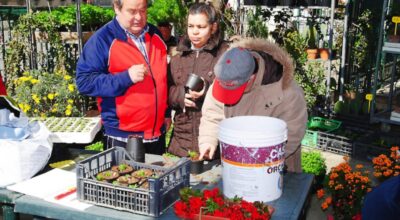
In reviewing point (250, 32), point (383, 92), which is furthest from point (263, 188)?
point (383, 92)

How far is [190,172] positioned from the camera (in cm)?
247

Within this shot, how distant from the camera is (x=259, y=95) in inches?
94.0

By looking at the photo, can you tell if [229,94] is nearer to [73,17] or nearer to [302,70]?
[302,70]

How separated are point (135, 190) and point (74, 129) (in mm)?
1703

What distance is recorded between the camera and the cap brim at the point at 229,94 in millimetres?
2219

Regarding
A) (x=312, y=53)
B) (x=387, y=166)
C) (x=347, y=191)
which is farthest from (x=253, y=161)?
(x=312, y=53)

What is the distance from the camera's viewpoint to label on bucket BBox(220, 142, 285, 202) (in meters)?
2.01

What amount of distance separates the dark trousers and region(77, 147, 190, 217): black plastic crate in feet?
1.94

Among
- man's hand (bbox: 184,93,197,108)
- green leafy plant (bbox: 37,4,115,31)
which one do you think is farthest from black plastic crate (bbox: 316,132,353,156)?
green leafy plant (bbox: 37,4,115,31)

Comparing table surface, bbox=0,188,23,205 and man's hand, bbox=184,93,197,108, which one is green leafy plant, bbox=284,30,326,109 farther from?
table surface, bbox=0,188,23,205

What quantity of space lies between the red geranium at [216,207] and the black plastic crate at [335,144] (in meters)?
4.01

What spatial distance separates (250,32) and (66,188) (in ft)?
13.8

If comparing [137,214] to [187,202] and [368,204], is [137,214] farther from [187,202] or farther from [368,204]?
[368,204]

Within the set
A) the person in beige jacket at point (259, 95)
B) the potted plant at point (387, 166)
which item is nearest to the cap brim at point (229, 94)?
the person in beige jacket at point (259, 95)
